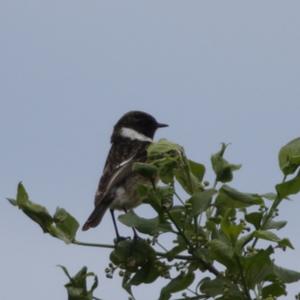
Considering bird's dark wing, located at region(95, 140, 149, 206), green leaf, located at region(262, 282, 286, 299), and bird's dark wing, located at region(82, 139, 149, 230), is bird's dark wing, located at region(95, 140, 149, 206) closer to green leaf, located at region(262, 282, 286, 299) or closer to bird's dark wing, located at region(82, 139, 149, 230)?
bird's dark wing, located at region(82, 139, 149, 230)

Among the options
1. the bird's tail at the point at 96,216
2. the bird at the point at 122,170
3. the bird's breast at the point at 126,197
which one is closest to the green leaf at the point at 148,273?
the bird at the point at 122,170

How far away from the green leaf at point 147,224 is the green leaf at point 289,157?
56 cm

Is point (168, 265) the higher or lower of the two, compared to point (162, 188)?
lower

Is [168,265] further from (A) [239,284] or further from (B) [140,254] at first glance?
(A) [239,284]

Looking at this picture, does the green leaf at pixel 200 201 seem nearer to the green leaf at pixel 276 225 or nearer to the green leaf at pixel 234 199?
the green leaf at pixel 234 199

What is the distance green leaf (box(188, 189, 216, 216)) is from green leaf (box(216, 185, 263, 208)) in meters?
0.09

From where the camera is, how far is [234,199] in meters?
3.51

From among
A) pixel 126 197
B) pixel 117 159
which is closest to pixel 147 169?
pixel 126 197

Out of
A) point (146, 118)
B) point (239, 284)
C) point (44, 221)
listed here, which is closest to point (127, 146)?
point (146, 118)

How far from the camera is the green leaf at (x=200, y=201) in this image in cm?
339

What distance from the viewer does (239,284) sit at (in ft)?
10.7

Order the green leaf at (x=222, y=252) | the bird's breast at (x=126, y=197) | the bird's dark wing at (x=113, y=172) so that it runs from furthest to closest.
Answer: the bird's breast at (x=126, y=197) < the bird's dark wing at (x=113, y=172) < the green leaf at (x=222, y=252)

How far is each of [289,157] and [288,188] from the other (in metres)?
0.14

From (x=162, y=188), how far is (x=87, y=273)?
0.49m
